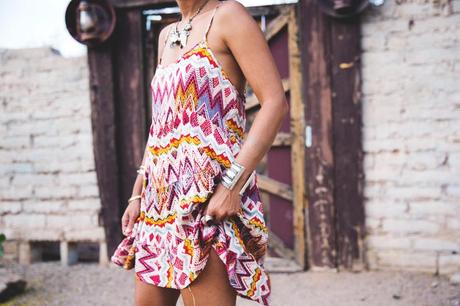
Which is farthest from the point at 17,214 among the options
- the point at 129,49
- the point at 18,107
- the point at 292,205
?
the point at 292,205

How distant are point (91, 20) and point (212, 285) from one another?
335 cm

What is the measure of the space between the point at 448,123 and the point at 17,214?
3.94 metres

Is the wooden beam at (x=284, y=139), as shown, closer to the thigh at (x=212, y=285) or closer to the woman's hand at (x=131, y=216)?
the woman's hand at (x=131, y=216)

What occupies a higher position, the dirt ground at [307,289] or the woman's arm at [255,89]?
the woman's arm at [255,89]

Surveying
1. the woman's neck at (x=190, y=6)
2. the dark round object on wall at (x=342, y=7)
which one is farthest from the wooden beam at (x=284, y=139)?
the woman's neck at (x=190, y=6)

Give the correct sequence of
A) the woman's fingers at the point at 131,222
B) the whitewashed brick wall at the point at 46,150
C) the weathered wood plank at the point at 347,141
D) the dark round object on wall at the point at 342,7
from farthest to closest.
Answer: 1. the whitewashed brick wall at the point at 46,150
2. the weathered wood plank at the point at 347,141
3. the dark round object on wall at the point at 342,7
4. the woman's fingers at the point at 131,222

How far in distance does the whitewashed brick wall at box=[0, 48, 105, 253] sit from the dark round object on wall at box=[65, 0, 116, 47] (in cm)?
30

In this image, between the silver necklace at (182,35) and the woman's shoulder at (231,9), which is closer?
the woman's shoulder at (231,9)

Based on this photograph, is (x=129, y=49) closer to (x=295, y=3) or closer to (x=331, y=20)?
(x=295, y=3)

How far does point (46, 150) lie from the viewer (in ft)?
14.4

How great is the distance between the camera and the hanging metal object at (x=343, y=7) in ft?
11.4

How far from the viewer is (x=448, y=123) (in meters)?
3.54

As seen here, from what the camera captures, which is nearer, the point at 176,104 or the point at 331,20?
the point at 176,104

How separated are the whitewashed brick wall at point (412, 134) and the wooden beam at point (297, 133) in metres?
0.52
